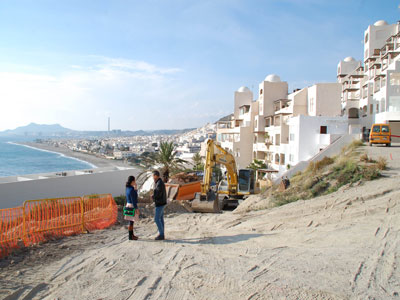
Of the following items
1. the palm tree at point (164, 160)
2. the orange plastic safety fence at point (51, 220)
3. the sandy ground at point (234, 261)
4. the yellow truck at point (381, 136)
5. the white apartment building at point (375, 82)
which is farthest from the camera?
the palm tree at point (164, 160)

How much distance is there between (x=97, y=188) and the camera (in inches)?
1185

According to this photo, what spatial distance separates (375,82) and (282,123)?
1296cm

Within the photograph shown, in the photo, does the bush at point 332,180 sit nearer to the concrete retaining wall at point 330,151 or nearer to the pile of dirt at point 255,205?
the pile of dirt at point 255,205

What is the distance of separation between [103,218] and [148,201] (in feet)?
22.8

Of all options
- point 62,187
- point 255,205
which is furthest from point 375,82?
point 62,187

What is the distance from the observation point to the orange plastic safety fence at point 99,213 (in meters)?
10.6

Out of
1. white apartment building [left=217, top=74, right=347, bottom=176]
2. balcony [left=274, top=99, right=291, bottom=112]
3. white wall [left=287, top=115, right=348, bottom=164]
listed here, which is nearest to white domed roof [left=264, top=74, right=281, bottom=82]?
white apartment building [left=217, top=74, right=347, bottom=176]

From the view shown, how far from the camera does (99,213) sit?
11.0 meters

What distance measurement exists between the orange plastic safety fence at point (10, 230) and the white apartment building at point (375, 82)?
1087 inches

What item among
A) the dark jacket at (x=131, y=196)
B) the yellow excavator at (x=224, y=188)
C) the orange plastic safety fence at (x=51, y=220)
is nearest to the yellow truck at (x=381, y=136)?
the yellow excavator at (x=224, y=188)

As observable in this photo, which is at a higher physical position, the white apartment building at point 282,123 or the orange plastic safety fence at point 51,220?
the white apartment building at point 282,123

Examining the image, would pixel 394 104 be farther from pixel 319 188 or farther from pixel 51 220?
pixel 51 220

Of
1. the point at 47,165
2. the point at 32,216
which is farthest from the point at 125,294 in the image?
the point at 47,165

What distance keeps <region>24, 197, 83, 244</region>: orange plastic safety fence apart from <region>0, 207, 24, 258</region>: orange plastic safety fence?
19cm
